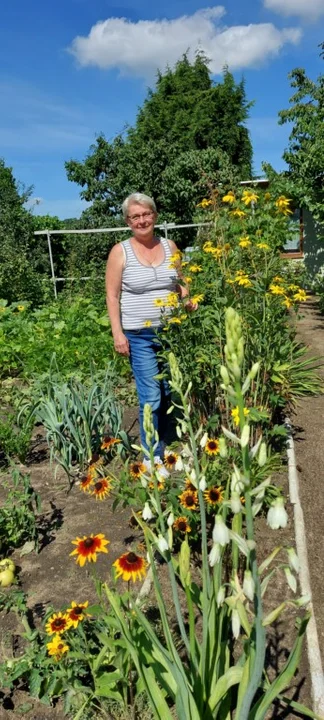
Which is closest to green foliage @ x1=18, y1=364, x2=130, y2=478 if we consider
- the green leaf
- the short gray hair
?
the short gray hair

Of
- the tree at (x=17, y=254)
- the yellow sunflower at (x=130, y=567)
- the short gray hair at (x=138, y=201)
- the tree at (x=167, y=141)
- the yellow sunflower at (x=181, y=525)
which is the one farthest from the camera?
the tree at (x=167, y=141)

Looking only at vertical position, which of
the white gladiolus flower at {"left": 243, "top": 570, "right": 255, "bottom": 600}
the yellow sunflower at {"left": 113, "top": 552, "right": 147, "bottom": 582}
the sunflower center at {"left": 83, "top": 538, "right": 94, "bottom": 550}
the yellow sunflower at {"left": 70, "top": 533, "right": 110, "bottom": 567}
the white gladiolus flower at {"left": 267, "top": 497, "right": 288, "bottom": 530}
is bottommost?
the yellow sunflower at {"left": 113, "top": 552, "right": 147, "bottom": 582}

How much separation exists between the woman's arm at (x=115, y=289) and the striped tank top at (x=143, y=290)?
0.04 metres

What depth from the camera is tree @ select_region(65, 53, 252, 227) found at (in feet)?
59.9

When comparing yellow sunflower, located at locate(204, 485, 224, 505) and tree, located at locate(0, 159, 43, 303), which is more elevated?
tree, located at locate(0, 159, 43, 303)

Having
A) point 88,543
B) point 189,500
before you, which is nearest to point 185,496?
point 189,500

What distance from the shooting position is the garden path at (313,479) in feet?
7.95

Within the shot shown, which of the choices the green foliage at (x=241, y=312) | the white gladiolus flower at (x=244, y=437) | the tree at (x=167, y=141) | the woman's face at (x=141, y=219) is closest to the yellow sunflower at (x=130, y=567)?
the white gladiolus flower at (x=244, y=437)

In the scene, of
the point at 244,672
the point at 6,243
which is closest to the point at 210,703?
the point at 244,672

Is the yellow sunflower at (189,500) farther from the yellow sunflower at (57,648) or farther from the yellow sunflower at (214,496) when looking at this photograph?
the yellow sunflower at (57,648)

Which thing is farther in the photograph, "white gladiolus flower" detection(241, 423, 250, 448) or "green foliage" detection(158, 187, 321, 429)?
"green foliage" detection(158, 187, 321, 429)

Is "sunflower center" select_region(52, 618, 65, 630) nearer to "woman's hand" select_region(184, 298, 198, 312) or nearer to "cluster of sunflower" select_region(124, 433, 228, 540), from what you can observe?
"cluster of sunflower" select_region(124, 433, 228, 540)

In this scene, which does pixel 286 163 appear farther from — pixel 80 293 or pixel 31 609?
pixel 31 609

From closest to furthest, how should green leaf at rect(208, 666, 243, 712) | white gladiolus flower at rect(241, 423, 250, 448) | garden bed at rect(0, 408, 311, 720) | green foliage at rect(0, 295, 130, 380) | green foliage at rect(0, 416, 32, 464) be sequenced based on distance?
white gladiolus flower at rect(241, 423, 250, 448) → green leaf at rect(208, 666, 243, 712) → garden bed at rect(0, 408, 311, 720) → green foliage at rect(0, 416, 32, 464) → green foliage at rect(0, 295, 130, 380)
